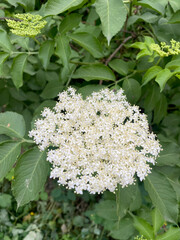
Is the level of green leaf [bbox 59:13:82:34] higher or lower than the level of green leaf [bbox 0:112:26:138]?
higher

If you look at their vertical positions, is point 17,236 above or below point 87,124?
below

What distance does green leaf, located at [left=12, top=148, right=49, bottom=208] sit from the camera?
1.41 meters

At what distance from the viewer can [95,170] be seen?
1392 mm

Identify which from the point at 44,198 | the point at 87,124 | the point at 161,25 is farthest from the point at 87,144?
the point at 44,198

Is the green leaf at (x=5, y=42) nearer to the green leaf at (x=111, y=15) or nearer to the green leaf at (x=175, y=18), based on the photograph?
the green leaf at (x=111, y=15)

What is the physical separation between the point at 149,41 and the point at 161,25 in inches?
12.0

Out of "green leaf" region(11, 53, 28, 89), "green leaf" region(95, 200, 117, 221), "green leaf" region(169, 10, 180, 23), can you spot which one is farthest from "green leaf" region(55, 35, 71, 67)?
"green leaf" region(95, 200, 117, 221)

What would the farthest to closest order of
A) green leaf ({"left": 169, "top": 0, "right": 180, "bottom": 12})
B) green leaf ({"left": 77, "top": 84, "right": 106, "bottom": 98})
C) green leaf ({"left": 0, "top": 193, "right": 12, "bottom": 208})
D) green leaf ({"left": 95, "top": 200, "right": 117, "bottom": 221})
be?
green leaf ({"left": 0, "top": 193, "right": 12, "bottom": 208}) < green leaf ({"left": 95, "top": 200, "right": 117, "bottom": 221}) < green leaf ({"left": 77, "top": 84, "right": 106, "bottom": 98}) < green leaf ({"left": 169, "top": 0, "right": 180, "bottom": 12})

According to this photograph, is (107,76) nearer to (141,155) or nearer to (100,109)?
(100,109)

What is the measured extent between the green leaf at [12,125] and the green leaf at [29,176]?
186 millimetres

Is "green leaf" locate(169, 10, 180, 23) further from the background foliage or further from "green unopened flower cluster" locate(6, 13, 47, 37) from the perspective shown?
"green unopened flower cluster" locate(6, 13, 47, 37)

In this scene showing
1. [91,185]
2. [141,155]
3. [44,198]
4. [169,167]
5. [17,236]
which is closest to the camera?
[91,185]

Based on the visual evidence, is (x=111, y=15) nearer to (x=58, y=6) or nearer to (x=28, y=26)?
(x=58, y=6)

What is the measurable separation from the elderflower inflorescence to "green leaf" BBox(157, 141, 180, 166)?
13cm
